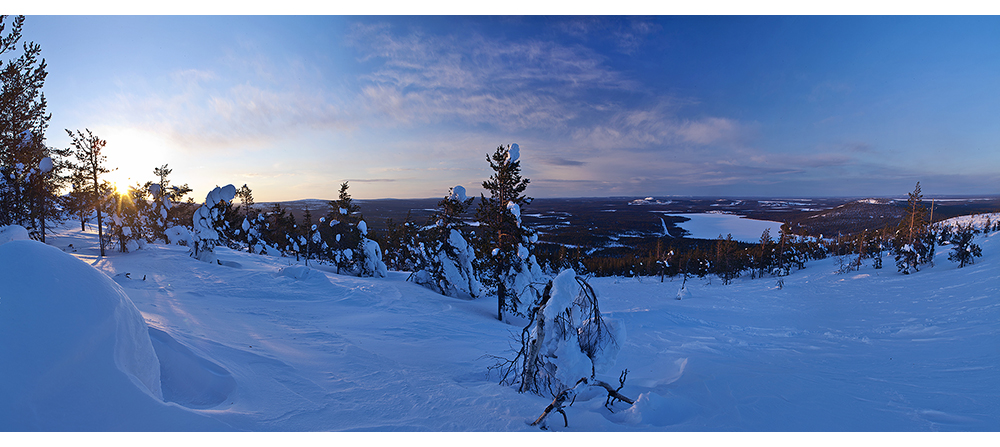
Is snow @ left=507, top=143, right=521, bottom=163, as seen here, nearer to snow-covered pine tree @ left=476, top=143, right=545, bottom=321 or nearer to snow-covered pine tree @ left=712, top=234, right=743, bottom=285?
snow-covered pine tree @ left=476, top=143, right=545, bottom=321

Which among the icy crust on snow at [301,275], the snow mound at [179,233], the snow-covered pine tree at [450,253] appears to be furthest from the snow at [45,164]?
the snow-covered pine tree at [450,253]

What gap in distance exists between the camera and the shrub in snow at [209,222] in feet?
61.9

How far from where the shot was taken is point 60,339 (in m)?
2.84

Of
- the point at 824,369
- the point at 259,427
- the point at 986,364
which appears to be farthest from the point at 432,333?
the point at 986,364

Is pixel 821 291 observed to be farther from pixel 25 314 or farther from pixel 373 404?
pixel 25 314

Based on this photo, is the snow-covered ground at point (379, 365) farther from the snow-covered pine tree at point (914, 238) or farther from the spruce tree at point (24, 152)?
the snow-covered pine tree at point (914, 238)

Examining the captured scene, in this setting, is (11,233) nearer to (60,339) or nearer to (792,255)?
(60,339)

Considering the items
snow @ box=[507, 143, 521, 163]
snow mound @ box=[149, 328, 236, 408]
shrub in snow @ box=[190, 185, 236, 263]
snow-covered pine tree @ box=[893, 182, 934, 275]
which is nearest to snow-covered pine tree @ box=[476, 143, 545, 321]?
snow @ box=[507, 143, 521, 163]

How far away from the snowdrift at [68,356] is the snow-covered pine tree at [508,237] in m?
12.3

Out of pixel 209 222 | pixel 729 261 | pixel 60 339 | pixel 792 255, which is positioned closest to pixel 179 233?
pixel 209 222

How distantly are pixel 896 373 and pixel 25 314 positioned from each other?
1475 centimetres

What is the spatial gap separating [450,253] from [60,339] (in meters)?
17.1

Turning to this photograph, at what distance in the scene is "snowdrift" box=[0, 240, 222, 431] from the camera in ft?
8.29

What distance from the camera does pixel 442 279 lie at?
2062cm
